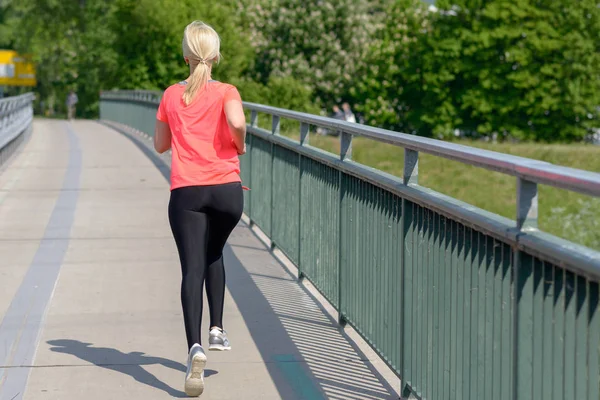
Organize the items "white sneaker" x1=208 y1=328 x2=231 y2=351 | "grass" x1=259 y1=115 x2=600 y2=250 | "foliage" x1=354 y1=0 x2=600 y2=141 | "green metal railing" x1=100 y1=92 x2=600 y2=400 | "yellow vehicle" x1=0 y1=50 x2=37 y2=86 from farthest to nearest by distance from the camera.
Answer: "yellow vehicle" x1=0 y1=50 x2=37 y2=86 → "foliage" x1=354 y1=0 x2=600 y2=141 → "grass" x1=259 y1=115 x2=600 y2=250 → "white sneaker" x1=208 y1=328 x2=231 y2=351 → "green metal railing" x1=100 y1=92 x2=600 y2=400

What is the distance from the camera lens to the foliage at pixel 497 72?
2781 inches

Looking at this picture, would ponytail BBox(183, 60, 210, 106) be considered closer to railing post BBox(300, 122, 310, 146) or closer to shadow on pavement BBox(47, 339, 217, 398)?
shadow on pavement BBox(47, 339, 217, 398)

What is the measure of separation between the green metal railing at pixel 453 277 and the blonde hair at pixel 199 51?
918 millimetres

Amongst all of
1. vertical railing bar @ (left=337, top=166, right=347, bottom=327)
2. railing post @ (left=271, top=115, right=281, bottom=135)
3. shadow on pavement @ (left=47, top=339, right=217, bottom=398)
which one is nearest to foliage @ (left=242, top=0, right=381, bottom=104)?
railing post @ (left=271, top=115, right=281, bottom=135)

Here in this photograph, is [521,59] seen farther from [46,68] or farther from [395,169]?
[46,68]

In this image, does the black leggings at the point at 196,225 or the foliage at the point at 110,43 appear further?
the foliage at the point at 110,43

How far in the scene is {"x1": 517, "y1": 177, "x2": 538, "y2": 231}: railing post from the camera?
156 inches

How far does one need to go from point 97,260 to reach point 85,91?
85766 millimetres

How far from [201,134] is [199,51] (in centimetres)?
39

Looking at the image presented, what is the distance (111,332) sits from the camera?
724cm

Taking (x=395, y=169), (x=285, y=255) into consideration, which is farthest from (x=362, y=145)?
(x=285, y=255)

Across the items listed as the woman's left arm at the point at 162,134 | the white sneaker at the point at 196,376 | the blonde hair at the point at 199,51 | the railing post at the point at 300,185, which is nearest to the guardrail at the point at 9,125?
the railing post at the point at 300,185

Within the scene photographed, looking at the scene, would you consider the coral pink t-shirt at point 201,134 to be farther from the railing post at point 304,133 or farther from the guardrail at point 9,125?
the guardrail at point 9,125

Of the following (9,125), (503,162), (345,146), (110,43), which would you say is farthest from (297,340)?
(110,43)
